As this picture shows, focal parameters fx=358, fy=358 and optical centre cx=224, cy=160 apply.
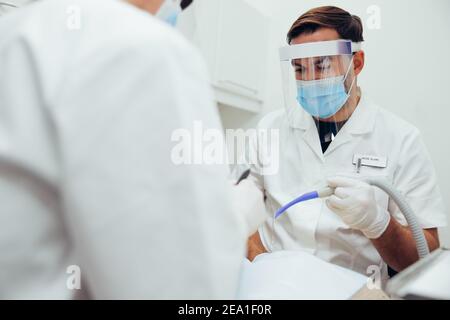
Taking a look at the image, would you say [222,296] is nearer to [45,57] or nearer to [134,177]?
[134,177]

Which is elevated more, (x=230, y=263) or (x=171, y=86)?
(x=171, y=86)

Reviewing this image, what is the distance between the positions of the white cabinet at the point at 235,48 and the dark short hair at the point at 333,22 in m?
0.59

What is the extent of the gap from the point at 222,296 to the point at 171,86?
268 millimetres

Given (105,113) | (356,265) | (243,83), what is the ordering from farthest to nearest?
(243,83) < (356,265) < (105,113)

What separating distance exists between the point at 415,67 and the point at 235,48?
94cm

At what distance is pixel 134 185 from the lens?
413 millimetres

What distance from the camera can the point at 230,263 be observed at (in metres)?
0.45

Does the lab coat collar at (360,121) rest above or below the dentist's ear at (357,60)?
below

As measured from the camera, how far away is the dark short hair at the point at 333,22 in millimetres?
1304

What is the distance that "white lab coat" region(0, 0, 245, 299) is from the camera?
405 mm

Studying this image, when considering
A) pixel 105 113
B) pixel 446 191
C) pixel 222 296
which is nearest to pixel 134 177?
pixel 105 113

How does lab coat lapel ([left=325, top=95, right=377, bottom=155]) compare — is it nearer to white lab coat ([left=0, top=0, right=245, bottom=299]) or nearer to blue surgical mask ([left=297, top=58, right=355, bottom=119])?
blue surgical mask ([left=297, top=58, right=355, bottom=119])

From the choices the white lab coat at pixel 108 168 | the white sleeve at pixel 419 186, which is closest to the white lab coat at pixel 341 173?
the white sleeve at pixel 419 186

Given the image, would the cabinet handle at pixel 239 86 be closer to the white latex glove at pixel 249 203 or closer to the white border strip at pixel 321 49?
the white border strip at pixel 321 49
